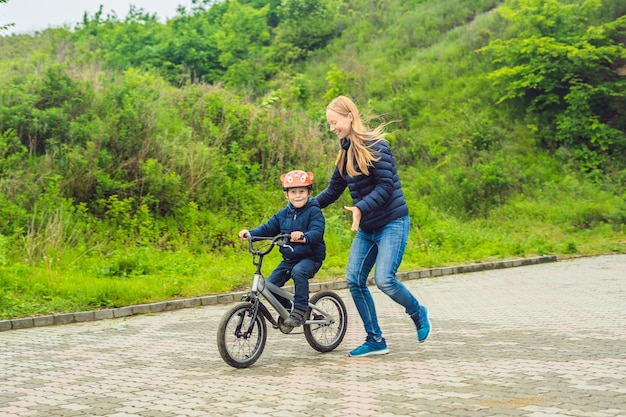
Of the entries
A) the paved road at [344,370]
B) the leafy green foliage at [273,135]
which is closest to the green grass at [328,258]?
the leafy green foliage at [273,135]

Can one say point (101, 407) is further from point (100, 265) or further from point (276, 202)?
point (276, 202)

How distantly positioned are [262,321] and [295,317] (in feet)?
1.09

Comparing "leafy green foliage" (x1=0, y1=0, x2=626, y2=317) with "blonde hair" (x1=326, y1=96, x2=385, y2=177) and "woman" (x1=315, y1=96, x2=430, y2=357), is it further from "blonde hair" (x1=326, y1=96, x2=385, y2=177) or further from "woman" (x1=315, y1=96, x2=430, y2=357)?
"blonde hair" (x1=326, y1=96, x2=385, y2=177)

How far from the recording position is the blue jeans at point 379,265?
8.12 meters

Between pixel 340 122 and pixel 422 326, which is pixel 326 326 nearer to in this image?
pixel 422 326

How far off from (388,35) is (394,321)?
112 feet

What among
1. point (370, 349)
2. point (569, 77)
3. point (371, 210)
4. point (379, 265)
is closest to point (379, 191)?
point (371, 210)

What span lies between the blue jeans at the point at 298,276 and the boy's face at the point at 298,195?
1.84ft

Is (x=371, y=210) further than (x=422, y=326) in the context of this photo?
No

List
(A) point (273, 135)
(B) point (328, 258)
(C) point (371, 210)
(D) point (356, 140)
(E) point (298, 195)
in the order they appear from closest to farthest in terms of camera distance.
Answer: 1. (C) point (371, 210)
2. (D) point (356, 140)
3. (E) point (298, 195)
4. (B) point (328, 258)
5. (A) point (273, 135)

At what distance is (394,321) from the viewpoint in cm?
1136

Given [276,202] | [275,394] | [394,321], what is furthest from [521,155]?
[275,394]

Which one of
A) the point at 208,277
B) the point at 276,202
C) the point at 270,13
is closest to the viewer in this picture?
the point at 208,277

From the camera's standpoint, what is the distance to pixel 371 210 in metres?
7.91
